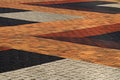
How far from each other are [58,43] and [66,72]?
236 centimetres

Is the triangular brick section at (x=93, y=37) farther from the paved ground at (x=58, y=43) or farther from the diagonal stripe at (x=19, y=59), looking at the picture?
the diagonal stripe at (x=19, y=59)

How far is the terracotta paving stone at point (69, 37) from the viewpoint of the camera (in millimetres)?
7891

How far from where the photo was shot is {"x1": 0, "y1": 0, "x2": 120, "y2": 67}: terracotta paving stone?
7891mm

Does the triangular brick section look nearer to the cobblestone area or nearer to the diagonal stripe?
the diagonal stripe

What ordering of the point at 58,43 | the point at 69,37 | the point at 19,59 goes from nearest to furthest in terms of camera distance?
the point at 19,59
the point at 58,43
the point at 69,37

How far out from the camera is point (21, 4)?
51.8ft

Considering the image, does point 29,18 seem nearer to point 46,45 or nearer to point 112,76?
point 46,45

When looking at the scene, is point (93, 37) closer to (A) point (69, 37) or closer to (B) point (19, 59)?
(A) point (69, 37)

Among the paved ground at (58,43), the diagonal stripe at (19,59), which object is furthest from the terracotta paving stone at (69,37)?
the diagonal stripe at (19,59)

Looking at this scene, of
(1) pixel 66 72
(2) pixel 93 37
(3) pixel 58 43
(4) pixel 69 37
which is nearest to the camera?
(1) pixel 66 72

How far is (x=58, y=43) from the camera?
8.82 metres

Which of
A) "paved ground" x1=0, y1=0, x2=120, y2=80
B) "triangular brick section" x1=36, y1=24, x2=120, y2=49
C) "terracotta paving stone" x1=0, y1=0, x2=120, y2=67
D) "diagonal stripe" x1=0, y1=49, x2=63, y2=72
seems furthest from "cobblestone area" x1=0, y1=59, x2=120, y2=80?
"triangular brick section" x1=36, y1=24, x2=120, y2=49

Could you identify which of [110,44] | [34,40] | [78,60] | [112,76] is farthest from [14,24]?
[112,76]

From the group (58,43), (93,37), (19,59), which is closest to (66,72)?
(19,59)
